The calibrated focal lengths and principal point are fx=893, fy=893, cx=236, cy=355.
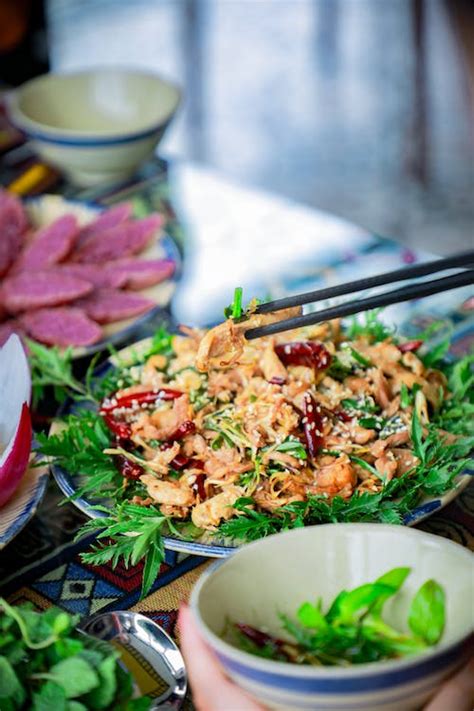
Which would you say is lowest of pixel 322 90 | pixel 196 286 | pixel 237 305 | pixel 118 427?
pixel 322 90

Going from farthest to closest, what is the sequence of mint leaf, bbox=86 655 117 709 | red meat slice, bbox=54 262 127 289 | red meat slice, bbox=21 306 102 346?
red meat slice, bbox=54 262 127 289, red meat slice, bbox=21 306 102 346, mint leaf, bbox=86 655 117 709

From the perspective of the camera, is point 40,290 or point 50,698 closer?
point 50,698

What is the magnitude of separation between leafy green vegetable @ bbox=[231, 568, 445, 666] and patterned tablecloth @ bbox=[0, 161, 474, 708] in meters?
0.27

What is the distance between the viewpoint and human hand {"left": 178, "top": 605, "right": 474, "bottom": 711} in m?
0.84

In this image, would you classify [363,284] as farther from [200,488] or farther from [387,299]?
[200,488]

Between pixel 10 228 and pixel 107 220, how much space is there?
8.5 inches

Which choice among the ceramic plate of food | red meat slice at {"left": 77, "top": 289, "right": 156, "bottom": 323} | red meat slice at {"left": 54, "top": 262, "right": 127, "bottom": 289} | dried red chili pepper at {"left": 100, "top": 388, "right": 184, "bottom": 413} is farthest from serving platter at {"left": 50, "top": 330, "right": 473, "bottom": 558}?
red meat slice at {"left": 54, "top": 262, "right": 127, "bottom": 289}

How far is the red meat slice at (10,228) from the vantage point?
6.23ft

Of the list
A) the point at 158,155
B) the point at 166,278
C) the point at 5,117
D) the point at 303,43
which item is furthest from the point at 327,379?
the point at 303,43

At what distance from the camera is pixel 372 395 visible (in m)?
1.33

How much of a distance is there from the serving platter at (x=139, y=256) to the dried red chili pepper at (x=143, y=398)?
0.31m

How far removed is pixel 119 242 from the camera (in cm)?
198

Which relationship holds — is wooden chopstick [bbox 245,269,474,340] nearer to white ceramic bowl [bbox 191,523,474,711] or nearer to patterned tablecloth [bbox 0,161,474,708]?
white ceramic bowl [bbox 191,523,474,711]

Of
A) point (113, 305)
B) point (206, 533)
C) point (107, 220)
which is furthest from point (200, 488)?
point (107, 220)
